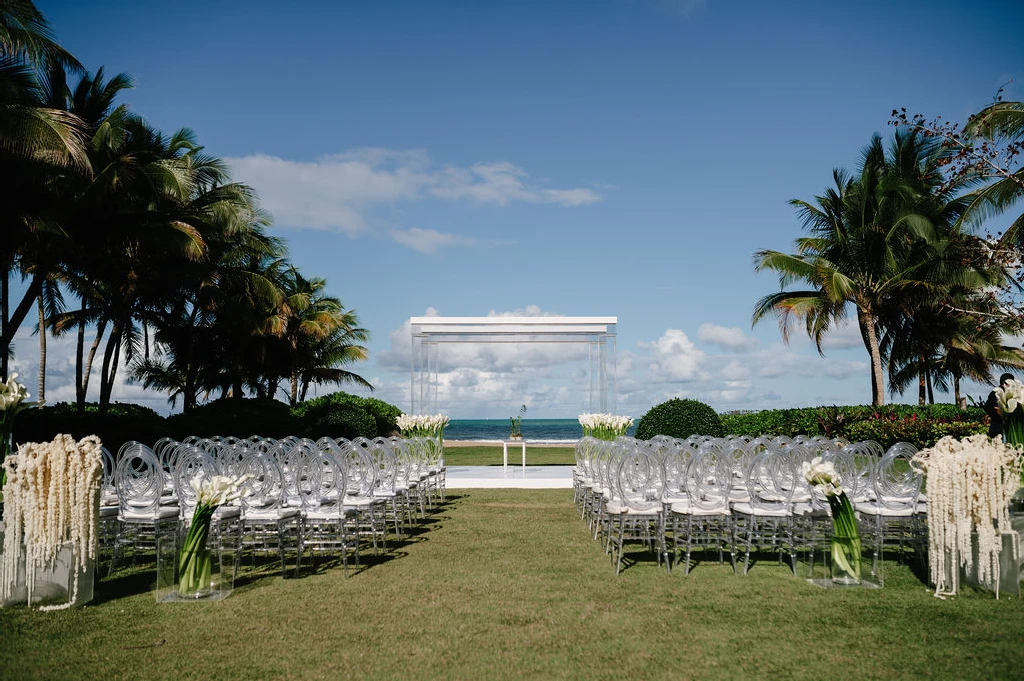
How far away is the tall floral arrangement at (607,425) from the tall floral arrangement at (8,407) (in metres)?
8.62

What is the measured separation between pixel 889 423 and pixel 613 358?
214 inches

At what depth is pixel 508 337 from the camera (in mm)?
14977

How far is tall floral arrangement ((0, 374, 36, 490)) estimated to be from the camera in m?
5.97

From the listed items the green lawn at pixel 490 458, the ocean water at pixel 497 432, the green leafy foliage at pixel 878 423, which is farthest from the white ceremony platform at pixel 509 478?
the ocean water at pixel 497 432

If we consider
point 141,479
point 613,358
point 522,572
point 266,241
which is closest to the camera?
point 522,572

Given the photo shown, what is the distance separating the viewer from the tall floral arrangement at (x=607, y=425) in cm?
1254

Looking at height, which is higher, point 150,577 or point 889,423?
point 889,423

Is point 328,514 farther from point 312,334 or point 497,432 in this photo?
point 497,432

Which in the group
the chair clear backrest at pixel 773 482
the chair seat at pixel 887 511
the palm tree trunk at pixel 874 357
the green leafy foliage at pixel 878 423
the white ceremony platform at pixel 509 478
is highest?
the palm tree trunk at pixel 874 357

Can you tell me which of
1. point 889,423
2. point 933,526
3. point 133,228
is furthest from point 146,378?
point 933,526

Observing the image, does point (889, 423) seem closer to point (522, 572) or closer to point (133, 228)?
point (522, 572)

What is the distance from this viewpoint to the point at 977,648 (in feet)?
13.6

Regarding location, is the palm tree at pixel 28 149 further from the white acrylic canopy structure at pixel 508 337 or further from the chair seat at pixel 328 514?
the chair seat at pixel 328 514

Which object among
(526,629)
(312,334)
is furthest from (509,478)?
(312,334)
